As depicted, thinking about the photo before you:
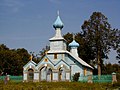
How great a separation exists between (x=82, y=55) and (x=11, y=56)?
1870 cm

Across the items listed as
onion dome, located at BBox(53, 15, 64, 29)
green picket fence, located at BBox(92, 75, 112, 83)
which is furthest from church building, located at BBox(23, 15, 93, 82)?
green picket fence, located at BBox(92, 75, 112, 83)

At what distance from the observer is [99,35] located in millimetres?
57094

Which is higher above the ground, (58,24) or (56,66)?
(58,24)

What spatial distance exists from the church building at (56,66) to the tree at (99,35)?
8.10 m

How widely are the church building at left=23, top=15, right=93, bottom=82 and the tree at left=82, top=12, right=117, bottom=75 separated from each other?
26.6ft

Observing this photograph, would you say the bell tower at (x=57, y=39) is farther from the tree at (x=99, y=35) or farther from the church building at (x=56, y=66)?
the tree at (x=99, y=35)

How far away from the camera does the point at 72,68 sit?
4956cm

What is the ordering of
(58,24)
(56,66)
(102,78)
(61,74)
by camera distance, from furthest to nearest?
(58,24) → (61,74) → (56,66) → (102,78)

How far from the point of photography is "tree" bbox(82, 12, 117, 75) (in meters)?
57.6

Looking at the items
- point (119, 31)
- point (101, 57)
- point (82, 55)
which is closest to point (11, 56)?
point (82, 55)

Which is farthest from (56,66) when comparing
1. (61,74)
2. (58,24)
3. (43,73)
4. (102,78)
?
(58,24)

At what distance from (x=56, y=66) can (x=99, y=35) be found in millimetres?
14594

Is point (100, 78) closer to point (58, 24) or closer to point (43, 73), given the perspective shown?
point (43, 73)

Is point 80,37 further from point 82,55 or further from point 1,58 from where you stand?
point 1,58
